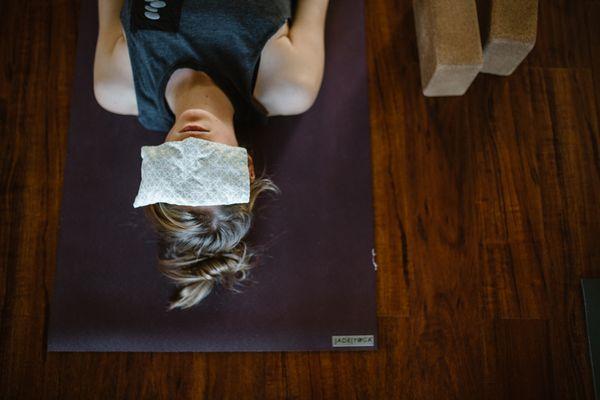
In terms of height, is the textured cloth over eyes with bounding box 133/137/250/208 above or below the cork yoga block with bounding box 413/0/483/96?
below

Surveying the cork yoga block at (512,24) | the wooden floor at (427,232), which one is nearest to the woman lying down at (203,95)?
the wooden floor at (427,232)

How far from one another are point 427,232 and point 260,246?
536 mm

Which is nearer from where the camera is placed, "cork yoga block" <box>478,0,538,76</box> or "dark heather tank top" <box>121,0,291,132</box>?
"dark heather tank top" <box>121,0,291,132</box>

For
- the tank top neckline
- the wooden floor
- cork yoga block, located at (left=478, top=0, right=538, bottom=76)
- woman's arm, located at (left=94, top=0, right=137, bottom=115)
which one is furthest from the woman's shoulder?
cork yoga block, located at (left=478, top=0, right=538, bottom=76)

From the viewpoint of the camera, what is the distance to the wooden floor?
1.44 metres

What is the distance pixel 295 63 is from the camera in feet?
4.34

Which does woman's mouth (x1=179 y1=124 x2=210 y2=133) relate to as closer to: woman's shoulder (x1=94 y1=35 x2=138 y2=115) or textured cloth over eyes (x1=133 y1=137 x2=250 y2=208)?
textured cloth over eyes (x1=133 y1=137 x2=250 y2=208)

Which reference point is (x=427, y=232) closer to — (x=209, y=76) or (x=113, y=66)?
(x=209, y=76)

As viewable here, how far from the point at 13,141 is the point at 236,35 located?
2.85 ft

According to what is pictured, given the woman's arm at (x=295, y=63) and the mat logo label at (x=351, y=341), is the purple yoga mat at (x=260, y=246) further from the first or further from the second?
the woman's arm at (x=295, y=63)

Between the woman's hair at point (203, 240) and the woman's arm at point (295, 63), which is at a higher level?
the woman's arm at point (295, 63)

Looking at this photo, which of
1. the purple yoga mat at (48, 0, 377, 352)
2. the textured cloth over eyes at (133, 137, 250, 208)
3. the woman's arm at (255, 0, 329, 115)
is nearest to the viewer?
the textured cloth over eyes at (133, 137, 250, 208)

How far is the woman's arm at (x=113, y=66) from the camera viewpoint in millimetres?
1325

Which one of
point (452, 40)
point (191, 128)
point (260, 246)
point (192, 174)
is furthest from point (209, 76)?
point (452, 40)
